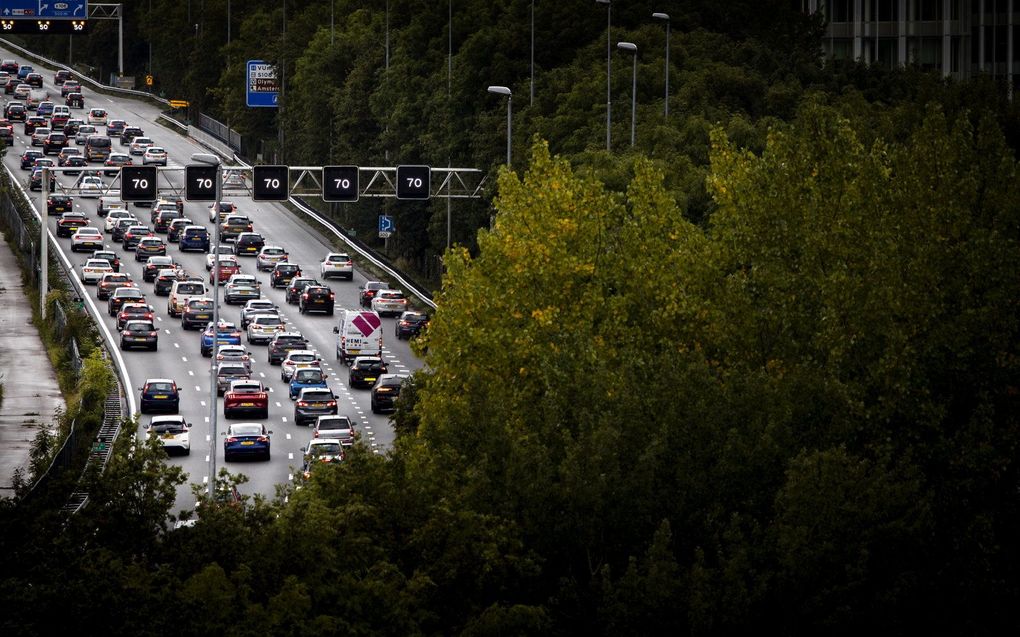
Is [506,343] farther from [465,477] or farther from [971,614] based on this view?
[971,614]

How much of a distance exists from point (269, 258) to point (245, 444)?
4272 cm

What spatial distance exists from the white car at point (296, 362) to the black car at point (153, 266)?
80.1ft

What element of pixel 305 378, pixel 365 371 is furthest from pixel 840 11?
pixel 305 378

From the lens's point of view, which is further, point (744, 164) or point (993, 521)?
point (744, 164)

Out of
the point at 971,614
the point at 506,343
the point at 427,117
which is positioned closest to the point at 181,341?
the point at 427,117

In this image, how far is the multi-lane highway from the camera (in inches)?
2373

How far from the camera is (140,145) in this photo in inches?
5423

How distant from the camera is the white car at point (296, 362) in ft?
244

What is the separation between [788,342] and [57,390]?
41.9m

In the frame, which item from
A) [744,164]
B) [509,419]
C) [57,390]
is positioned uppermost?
[744,164]

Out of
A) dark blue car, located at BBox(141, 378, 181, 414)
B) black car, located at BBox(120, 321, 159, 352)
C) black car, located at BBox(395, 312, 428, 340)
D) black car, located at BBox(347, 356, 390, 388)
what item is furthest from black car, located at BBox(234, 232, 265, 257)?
dark blue car, located at BBox(141, 378, 181, 414)

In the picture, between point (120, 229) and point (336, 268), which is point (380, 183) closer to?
point (336, 268)

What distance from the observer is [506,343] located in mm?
42812

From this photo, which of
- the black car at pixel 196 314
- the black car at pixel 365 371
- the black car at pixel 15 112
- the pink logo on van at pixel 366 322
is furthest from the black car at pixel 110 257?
the black car at pixel 15 112
